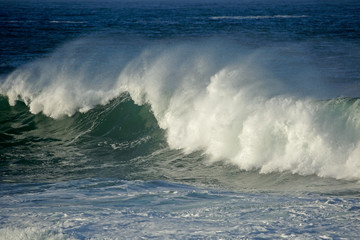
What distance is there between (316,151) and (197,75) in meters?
6.66

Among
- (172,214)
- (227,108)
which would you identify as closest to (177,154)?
(227,108)

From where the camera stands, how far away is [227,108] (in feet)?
39.1

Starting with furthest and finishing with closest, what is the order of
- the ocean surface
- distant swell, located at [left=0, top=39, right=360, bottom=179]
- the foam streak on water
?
distant swell, located at [left=0, top=39, right=360, bottom=179]
the ocean surface
the foam streak on water

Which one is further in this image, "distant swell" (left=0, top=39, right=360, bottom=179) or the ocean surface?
"distant swell" (left=0, top=39, right=360, bottom=179)

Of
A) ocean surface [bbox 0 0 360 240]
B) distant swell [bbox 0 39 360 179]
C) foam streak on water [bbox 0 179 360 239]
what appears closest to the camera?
foam streak on water [bbox 0 179 360 239]

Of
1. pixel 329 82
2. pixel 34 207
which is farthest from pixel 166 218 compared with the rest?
pixel 329 82

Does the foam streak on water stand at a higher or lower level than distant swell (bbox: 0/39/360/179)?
lower

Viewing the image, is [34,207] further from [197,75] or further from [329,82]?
[329,82]

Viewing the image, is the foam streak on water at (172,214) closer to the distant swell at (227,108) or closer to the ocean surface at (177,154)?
the ocean surface at (177,154)

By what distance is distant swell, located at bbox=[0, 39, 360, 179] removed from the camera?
977cm

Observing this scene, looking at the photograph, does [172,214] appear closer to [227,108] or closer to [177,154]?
[177,154]

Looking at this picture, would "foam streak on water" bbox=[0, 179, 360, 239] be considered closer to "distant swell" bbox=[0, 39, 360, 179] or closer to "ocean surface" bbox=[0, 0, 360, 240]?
"ocean surface" bbox=[0, 0, 360, 240]

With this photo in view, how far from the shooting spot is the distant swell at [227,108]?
32.0 ft

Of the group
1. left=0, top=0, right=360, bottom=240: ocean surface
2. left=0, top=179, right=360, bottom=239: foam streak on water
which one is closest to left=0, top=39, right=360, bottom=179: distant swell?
left=0, top=0, right=360, bottom=240: ocean surface
